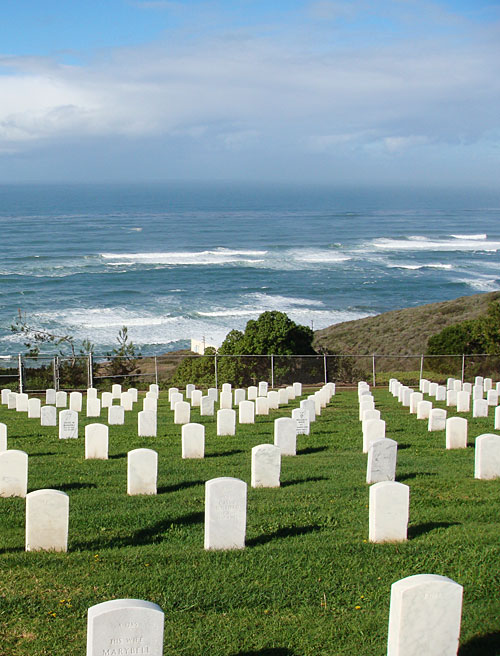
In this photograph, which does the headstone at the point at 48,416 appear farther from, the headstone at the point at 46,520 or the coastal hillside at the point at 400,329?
the coastal hillside at the point at 400,329

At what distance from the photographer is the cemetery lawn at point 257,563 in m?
6.29

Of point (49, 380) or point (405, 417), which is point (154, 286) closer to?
point (49, 380)

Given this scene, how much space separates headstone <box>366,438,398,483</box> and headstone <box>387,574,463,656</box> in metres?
5.28

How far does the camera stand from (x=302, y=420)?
54.2ft

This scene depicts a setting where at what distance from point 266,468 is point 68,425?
633cm

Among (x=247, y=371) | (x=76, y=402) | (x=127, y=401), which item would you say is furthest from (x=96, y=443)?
(x=247, y=371)

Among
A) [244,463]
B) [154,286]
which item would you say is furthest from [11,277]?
[244,463]

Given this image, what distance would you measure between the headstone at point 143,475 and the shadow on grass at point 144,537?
1428mm

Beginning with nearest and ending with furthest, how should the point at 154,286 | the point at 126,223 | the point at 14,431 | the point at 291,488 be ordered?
the point at 291,488 < the point at 14,431 < the point at 154,286 < the point at 126,223

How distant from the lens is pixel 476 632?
250 inches

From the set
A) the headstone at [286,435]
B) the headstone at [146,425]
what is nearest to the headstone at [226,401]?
the headstone at [146,425]

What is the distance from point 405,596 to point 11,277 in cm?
6670

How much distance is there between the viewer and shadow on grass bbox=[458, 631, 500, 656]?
239 inches

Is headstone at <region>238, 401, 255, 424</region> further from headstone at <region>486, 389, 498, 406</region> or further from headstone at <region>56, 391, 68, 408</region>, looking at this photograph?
headstone at <region>486, 389, 498, 406</region>
